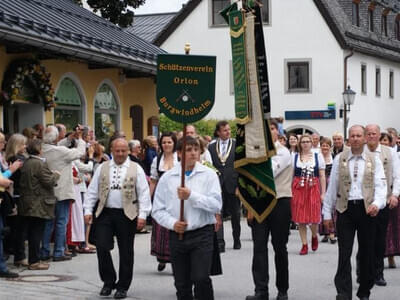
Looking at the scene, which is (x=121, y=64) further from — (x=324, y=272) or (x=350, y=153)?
(x=350, y=153)

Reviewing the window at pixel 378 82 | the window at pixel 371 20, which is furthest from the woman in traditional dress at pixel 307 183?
the window at pixel 371 20

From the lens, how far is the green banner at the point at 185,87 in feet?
27.1

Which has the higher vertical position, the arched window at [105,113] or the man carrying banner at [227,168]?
the arched window at [105,113]

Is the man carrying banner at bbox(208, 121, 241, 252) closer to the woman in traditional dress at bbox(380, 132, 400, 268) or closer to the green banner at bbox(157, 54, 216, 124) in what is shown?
the woman in traditional dress at bbox(380, 132, 400, 268)

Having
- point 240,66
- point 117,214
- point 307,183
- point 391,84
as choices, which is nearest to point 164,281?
point 117,214

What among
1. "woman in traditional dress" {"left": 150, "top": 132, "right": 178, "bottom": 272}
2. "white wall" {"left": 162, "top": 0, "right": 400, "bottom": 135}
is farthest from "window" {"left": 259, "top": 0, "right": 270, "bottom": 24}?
"woman in traditional dress" {"left": 150, "top": 132, "right": 178, "bottom": 272}

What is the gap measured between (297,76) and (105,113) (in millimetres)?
21666

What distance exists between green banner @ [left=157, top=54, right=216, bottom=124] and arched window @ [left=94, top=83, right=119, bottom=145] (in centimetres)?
1165

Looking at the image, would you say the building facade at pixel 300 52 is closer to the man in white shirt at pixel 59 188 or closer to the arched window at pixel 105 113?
the arched window at pixel 105 113

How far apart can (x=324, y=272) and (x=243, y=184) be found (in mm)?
2641

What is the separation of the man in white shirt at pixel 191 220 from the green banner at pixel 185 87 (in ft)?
1.20

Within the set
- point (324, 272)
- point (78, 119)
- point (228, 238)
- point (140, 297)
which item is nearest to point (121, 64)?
point (78, 119)

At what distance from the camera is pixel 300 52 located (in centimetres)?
4066

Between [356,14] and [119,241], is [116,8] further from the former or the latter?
[119,241]
